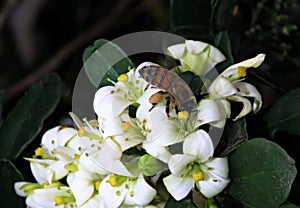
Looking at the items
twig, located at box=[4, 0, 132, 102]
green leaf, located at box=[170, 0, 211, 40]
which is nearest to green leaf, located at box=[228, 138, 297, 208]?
green leaf, located at box=[170, 0, 211, 40]

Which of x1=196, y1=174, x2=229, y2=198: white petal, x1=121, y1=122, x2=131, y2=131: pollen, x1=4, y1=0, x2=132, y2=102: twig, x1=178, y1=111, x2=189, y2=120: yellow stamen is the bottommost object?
x1=4, y1=0, x2=132, y2=102: twig

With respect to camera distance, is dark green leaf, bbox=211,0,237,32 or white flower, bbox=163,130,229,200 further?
dark green leaf, bbox=211,0,237,32

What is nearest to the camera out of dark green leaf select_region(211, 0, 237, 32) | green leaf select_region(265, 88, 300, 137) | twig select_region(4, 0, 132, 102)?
green leaf select_region(265, 88, 300, 137)

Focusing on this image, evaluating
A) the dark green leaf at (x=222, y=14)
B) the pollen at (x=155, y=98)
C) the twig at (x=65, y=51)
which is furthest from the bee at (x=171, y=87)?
the twig at (x=65, y=51)

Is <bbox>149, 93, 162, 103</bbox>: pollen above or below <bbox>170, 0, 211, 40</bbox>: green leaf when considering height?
above

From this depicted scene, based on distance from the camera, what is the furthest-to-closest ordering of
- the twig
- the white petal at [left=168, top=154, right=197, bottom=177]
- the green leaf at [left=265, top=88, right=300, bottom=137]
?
the twig
the green leaf at [left=265, top=88, right=300, bottom=137]
the white petal at [left=168, top=154, right=197, bottom=177]

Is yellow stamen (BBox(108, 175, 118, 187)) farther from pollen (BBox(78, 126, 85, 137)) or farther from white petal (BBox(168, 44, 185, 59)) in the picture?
white petal (BBox(168, 44, 185, 59))
